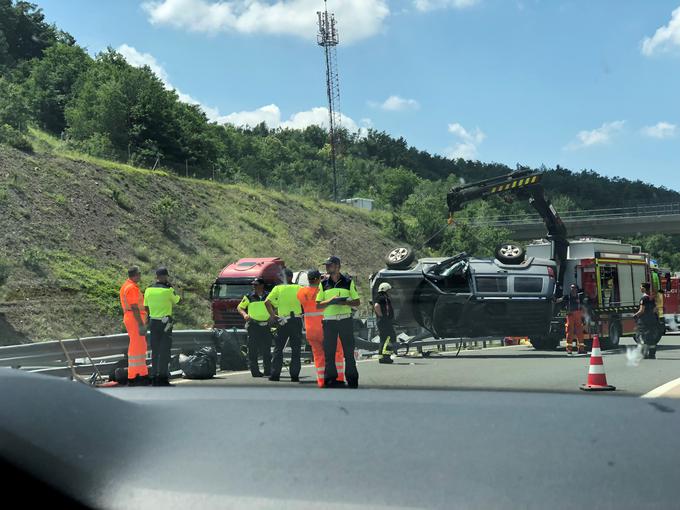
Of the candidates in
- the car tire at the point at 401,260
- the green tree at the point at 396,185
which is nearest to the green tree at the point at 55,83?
the green tree at the point at 396,185

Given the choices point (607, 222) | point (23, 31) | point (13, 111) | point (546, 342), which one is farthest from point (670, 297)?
point (23, 31)

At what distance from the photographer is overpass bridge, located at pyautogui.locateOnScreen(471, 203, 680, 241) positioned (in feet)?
63.8

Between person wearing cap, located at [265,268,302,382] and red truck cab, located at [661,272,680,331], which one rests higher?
person wearing cap, located at [265,268,302,382]

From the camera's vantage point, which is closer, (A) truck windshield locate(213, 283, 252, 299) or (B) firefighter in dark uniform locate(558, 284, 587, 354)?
(B) firefighter in dark uniform locate(558, 284, 587, 354)

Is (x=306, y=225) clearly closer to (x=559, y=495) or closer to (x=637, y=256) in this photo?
(x=637, y=256)

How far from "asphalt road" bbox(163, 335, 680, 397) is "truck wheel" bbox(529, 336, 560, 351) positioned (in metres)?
0.22

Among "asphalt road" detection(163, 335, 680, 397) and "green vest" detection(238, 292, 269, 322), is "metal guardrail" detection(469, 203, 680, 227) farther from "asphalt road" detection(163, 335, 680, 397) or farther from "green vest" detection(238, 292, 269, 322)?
"green vest" detection(238, 292, 269, 322)

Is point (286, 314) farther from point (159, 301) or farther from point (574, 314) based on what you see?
point (574, 314)

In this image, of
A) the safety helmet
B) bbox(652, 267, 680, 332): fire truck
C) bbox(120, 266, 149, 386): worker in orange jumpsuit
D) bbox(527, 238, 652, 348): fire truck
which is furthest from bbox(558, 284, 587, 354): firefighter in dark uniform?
bbox(120, 266, 149, 386): worker in orange jumpsuit

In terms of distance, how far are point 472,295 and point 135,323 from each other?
8.34 metres

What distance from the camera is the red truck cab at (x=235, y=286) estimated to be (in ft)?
78.8

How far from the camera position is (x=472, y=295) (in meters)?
17.7

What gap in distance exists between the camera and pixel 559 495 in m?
1.55

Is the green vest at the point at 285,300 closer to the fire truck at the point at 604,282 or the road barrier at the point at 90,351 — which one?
the road barrier at the point at 90,351
